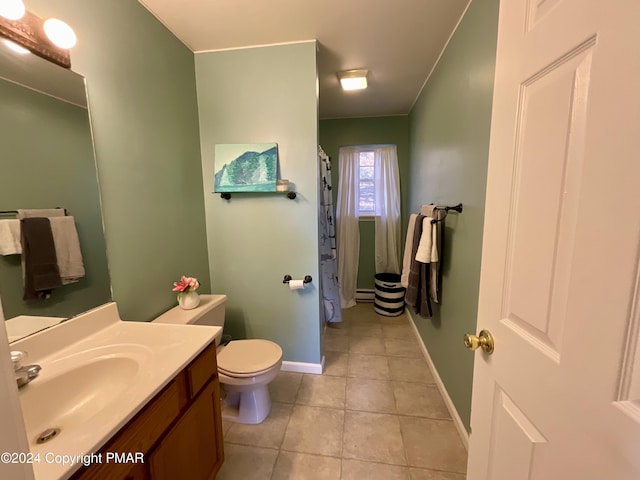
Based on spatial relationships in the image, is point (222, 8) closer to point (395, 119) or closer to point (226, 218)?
point (226, 218)

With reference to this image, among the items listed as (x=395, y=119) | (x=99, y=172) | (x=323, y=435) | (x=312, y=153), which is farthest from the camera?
(x=395, y=119)

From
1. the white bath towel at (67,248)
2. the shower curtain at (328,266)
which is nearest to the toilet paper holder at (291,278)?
the shower curtain at (328,266)

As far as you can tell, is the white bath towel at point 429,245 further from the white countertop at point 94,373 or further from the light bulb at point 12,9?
the light bulb at point 12,9

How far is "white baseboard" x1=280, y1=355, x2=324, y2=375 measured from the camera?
2238 mm

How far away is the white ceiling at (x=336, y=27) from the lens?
153 centimetres

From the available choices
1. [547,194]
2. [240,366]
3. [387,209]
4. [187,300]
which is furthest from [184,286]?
[387,209]

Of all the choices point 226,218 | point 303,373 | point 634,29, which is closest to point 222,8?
point 226,218

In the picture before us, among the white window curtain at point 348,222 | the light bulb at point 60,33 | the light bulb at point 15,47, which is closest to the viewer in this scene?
the light bulb at point 15,47

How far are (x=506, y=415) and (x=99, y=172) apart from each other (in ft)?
6.03

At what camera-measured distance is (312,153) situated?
1966 millimetres

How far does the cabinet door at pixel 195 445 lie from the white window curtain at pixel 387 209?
2.78m

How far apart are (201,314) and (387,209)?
8.68 ft

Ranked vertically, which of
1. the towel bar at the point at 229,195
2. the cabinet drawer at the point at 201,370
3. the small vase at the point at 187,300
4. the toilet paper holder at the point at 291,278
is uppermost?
the towel bar at the point at 229,195

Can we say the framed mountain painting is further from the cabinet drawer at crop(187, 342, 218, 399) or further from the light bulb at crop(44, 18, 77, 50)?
the cabinet drawer at crop(187, 342, 218, 399)
